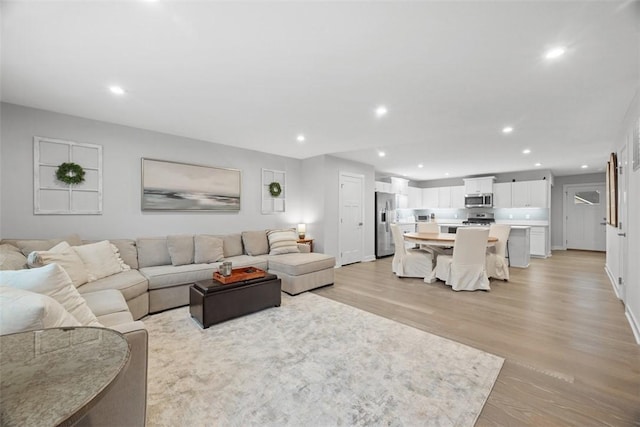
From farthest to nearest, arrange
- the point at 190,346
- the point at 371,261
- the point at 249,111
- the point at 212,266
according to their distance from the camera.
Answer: the point at 371,261 → the point at 212,266 → the point at 249,111 → the point at 190,346

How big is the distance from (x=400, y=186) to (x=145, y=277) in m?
7.25

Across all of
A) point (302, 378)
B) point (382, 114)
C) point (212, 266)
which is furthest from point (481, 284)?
point (212, 266)

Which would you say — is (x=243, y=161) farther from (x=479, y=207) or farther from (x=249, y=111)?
(x=479, y=207)

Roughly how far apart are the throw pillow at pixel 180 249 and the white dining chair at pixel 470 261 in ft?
13.2

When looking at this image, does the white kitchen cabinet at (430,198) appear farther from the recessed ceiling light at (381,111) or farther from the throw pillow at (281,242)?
the recessed ceiling light at (381,111)

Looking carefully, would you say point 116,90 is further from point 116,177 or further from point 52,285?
point 52,285

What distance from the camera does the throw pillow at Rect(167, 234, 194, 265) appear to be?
3689mm

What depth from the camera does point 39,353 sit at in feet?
2.86

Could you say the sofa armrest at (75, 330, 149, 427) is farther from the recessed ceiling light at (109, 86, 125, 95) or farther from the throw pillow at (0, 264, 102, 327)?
the recessed ceiling light at (109, 86, 125, 95)

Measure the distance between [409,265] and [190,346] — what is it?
12.6 ft

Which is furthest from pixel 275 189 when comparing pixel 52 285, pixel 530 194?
pixel 530 194

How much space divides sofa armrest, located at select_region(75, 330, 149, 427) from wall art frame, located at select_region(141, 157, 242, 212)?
3.06 meters

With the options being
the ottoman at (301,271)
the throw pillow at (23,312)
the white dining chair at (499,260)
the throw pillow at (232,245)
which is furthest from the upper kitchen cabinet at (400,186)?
the throw pillow at (23,312)

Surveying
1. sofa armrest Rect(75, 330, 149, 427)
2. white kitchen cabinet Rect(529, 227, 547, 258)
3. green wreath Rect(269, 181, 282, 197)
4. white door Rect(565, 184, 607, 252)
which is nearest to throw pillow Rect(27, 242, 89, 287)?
sofa armrest Rect(75, 330, 149, 427)
